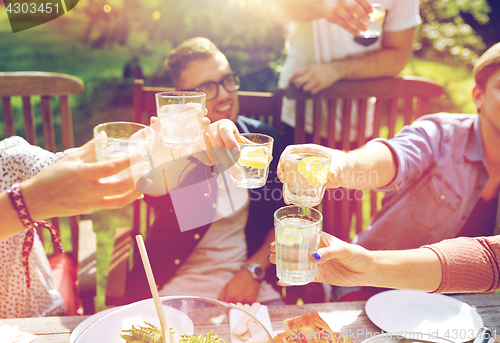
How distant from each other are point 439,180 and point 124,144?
1411 mm

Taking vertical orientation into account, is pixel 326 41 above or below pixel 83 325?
above

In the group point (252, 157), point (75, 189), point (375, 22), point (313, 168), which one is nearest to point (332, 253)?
point (313, 168)

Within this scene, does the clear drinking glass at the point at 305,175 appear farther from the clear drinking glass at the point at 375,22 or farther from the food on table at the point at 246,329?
the clear drinking glass at the point at 375,22

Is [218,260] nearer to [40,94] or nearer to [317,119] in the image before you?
[317,119]

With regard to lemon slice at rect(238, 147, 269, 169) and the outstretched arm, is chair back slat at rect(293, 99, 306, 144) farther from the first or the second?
the outstretched arm

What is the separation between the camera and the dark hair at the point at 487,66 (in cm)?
165

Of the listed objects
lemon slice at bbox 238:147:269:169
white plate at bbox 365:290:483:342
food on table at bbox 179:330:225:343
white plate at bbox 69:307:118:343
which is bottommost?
white plate at bbox 365:290:483:342

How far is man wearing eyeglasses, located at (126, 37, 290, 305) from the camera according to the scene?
74.7 inches

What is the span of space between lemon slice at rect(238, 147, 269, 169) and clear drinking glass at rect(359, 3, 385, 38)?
121 cm

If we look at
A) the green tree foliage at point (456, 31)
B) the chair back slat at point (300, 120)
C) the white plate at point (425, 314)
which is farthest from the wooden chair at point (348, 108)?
the green tree foliage at point (456, 31)

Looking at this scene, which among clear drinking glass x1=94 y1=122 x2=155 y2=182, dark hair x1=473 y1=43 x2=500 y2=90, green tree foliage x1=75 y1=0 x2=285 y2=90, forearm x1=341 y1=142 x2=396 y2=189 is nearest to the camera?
clear drinking glass x1=94 y1=122 x2=155 y2=182

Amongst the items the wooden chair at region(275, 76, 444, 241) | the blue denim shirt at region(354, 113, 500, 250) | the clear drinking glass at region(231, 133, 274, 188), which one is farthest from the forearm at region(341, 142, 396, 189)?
the wooden chair at region(275, 76, 444, 241)

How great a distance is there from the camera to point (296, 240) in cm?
104

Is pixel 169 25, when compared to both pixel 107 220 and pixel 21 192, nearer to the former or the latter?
pixel 107 220
